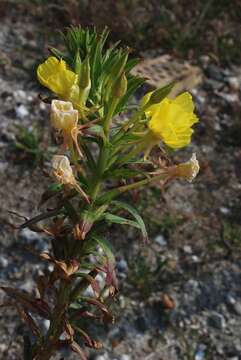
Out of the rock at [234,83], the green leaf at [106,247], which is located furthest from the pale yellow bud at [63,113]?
the rock at [234,83]

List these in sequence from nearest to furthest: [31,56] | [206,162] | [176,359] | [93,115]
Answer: [93,115] < [176,359] < [206,162] < [31,56]

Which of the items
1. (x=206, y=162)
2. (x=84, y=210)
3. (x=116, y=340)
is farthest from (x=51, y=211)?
(x=206, y=162)

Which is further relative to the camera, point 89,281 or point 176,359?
point 176,359

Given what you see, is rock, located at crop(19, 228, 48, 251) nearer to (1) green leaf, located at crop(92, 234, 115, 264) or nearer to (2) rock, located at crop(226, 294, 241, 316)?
(2) rock, located at crop(226, 294, 241, 316)

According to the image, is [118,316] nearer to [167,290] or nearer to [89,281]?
[167,290]

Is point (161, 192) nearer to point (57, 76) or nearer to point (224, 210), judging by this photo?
point (224, 210)

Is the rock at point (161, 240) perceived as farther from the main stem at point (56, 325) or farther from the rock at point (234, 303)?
the main stem at point (56, 325)

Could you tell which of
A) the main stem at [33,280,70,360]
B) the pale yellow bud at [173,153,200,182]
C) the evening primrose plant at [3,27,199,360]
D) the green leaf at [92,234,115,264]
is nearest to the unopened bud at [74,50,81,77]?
the evening primrose plant at [3,27,199,360]

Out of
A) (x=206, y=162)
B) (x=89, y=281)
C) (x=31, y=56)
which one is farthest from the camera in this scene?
(x=31, y=56)
